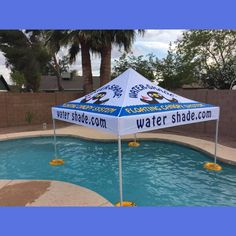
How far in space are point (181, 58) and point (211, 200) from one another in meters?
22.7

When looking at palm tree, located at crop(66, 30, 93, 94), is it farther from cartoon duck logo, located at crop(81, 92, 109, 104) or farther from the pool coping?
cartoon duck logo, located at crop(81, 92, 109, 104)

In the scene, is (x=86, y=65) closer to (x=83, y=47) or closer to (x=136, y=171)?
(x=83, y=47)

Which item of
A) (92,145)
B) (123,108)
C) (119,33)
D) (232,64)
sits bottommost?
(92,145)

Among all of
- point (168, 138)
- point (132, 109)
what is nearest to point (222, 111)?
point (168, 138)

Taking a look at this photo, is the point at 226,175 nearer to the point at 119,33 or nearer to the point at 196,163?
the point at 196,163

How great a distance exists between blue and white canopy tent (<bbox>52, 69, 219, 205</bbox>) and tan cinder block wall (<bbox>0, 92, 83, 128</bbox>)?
29.8 ft

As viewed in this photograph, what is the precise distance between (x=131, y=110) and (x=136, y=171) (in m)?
3.04

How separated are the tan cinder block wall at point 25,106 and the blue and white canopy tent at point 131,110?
29.8 ft

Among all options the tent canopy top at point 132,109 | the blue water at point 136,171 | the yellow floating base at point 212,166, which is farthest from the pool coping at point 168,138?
the tent canopy top at point 132,109

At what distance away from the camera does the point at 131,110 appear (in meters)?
4.76

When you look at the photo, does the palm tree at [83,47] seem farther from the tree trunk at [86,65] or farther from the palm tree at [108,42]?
the palm tree at [108,42]

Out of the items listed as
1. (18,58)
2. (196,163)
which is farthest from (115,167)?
(18,58)

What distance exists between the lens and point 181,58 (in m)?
26.2

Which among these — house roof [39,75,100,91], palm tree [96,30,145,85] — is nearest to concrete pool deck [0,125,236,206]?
palm tree [96,30,145,85]
